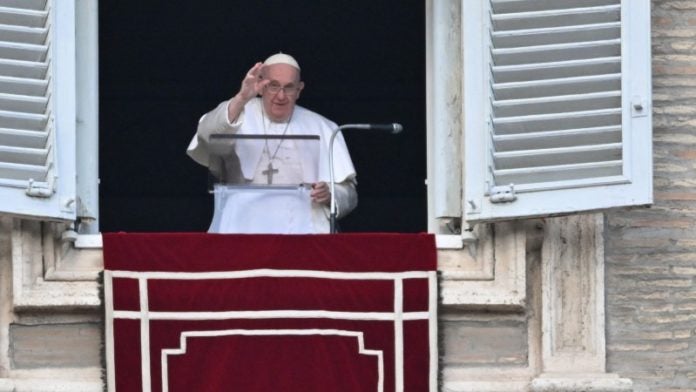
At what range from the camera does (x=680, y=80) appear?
451 inches

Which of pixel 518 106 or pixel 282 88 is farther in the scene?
pixel 282 88

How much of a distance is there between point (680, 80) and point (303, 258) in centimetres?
151

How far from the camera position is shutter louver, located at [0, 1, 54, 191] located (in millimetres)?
10969

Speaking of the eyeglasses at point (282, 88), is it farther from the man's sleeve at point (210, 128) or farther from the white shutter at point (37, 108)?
the white shutter at point (37, 108)

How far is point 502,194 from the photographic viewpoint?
10992mm

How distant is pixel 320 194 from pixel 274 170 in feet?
0.95

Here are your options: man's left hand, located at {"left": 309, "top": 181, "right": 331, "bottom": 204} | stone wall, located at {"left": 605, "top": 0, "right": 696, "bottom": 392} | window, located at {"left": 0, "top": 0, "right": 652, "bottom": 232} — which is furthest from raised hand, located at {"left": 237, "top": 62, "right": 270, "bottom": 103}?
stone wall, located at {"left": 605, "top": 0, "right": 696, "bottom": 392}

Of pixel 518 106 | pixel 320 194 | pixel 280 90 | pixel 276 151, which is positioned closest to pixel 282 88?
pixel 280 90

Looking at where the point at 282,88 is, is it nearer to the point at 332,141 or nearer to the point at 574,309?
the point at 332,141

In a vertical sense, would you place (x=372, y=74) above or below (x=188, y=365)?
above

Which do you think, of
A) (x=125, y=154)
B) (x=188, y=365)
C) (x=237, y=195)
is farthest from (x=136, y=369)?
(x=125, y=154)

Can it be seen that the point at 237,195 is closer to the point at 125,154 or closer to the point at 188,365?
the point at 188,365

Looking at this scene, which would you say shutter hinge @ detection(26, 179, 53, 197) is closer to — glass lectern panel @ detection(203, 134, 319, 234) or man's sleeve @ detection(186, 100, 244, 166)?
glass lectern panel @ detection(203, 134, 319, 234)

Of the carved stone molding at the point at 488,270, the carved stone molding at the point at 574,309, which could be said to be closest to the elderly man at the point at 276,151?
the carved stone molding at the point at 488,270
